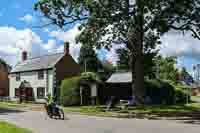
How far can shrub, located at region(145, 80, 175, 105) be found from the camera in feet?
167

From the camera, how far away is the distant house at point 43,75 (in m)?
57.1

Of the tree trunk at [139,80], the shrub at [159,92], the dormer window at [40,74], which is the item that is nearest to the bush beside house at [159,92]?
the shrub at [159,92]

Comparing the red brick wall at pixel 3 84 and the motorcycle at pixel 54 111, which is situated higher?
the red brick wall at pixel 3 84

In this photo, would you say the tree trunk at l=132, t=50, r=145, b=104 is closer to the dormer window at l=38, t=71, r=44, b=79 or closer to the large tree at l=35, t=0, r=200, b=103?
the large tree at l=35, t=0, r=200, b=103

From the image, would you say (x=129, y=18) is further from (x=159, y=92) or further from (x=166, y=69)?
(x=166, y=69)

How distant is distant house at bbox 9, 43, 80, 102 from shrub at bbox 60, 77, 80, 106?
767cm

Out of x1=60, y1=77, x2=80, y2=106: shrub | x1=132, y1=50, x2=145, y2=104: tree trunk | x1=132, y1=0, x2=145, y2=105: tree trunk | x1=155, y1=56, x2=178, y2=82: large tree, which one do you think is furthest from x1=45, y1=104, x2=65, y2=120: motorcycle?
x1=155, y1=56, x2=178, y2=82: large tree

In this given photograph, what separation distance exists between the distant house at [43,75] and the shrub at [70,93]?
7.67 metres

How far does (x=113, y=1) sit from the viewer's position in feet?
111

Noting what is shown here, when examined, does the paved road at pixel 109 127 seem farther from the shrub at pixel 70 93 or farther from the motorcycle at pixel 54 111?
the shrub at pixel 70 93

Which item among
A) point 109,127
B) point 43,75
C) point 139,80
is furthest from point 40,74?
point 109,127

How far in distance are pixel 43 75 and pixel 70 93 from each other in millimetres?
14116

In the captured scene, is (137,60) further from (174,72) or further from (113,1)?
(174,72)

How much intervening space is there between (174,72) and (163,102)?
1993 inches
